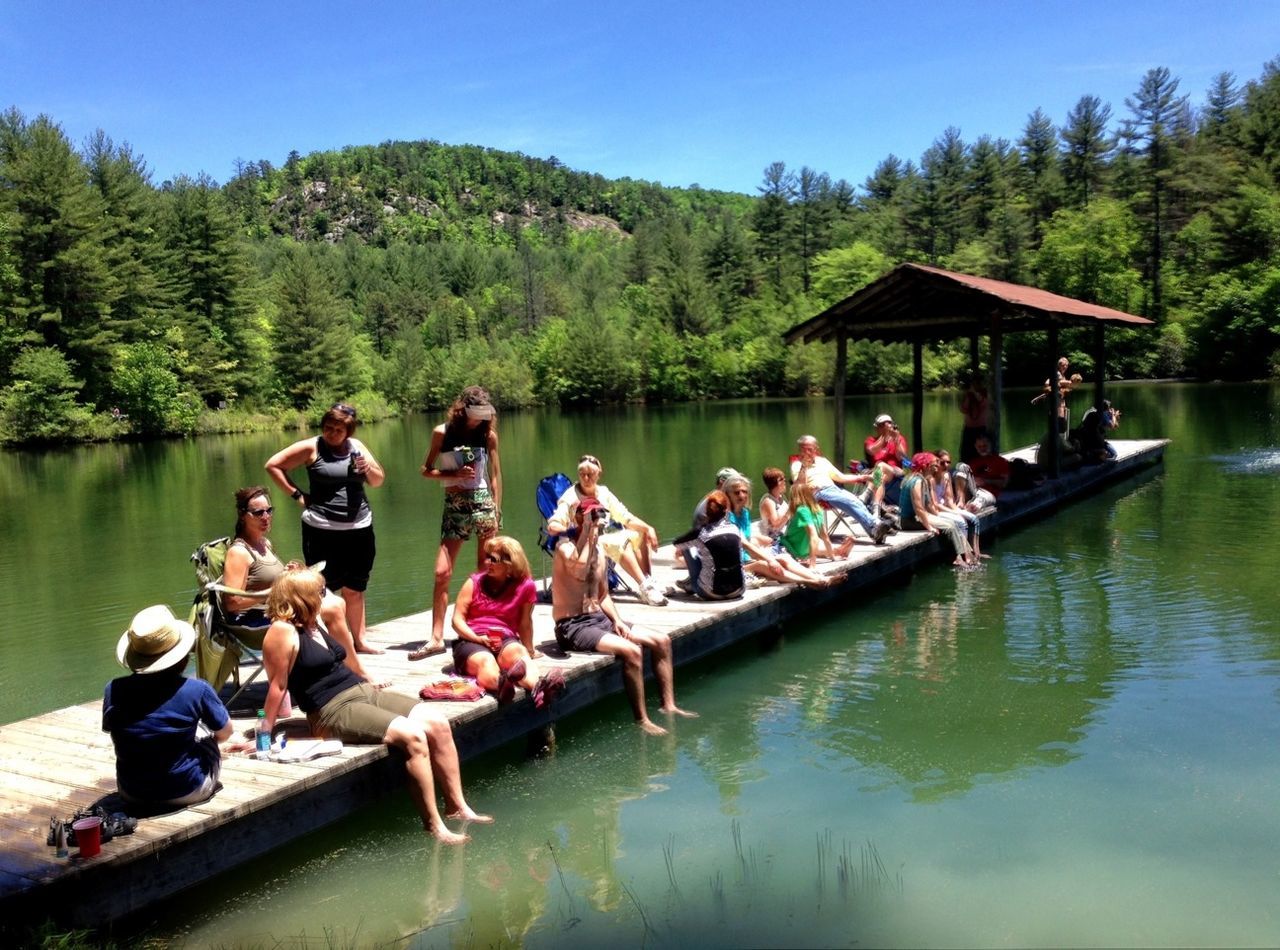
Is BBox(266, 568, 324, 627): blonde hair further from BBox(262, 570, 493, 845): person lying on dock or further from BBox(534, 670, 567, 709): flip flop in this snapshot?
BBox(534, 670, 567, 709): flip flop

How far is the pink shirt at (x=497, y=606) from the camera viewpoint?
21.8 feet

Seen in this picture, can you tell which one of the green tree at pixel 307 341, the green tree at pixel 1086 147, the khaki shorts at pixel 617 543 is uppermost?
the green tree at pixel 1086 147

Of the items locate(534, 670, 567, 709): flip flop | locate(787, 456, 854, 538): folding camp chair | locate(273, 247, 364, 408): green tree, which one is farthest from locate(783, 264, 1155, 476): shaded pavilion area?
locate(273, 247, 364, 408): green tree

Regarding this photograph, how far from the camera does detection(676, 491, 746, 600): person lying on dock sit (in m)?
8.89

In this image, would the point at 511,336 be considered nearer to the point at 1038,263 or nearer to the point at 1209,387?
the point at 1038,263

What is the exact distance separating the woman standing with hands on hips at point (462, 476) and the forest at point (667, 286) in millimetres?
43472

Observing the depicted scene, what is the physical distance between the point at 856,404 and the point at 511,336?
5278 cm

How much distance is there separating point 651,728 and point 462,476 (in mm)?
2276

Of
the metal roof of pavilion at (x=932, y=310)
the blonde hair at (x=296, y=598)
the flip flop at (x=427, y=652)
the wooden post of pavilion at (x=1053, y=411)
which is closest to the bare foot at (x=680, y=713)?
the flip flop at (x=427, y=652)

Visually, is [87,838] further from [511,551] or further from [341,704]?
[511,551]

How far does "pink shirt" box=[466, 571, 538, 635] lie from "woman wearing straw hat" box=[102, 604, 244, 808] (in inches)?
81.1

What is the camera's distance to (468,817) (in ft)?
18.9

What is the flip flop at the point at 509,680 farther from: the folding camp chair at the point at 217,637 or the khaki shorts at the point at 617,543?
the khaki shorts at the point at 617,543

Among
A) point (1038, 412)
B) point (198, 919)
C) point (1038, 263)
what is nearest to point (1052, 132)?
point (1038, 263)
